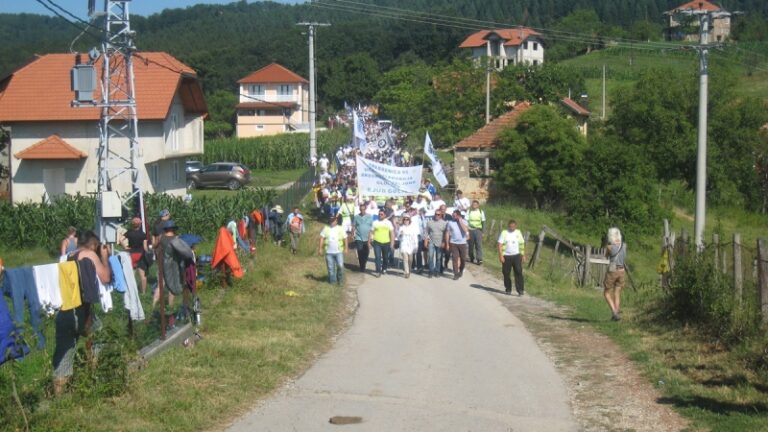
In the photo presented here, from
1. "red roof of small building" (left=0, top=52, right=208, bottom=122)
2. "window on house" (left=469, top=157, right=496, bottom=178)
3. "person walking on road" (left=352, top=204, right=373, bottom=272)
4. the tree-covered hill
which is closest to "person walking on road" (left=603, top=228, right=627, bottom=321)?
"person walking on road" (left=352, top=204, right=373, bottom=272)

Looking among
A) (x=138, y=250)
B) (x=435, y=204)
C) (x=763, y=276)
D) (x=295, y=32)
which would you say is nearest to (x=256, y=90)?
(x=295, y=32)

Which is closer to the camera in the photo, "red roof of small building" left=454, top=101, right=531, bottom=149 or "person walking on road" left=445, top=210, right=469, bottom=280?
"person walking on road" left=445, top=210, right=469, bottom=280

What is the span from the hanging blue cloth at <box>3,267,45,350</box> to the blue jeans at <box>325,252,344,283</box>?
37.8ft

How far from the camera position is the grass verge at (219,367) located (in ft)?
29.4

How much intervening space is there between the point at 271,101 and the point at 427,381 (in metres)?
96.1

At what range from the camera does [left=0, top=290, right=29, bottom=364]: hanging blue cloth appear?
8242 mm

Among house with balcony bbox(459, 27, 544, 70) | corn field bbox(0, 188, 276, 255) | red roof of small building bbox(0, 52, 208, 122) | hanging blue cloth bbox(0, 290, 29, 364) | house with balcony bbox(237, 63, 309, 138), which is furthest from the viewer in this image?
house with balcony bbox(459, 27, 544, 70)

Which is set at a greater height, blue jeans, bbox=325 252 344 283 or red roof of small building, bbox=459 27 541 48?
red roof of small building, bbox=459 27 541 48

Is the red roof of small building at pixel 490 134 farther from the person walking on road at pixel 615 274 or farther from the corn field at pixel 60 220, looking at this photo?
the person walking on road at pixel 615 274

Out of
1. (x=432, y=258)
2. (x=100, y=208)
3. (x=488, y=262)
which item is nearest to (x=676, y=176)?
(x=488, y=262)

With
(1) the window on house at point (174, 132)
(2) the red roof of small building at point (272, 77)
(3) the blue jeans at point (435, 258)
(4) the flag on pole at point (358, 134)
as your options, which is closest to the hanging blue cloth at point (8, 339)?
(3) the blue jeans at point (435, 258)

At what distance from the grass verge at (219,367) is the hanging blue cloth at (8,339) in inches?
5.3

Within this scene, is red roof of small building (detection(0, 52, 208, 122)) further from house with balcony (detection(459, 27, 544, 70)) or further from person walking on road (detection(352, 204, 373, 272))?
house with balcony (detection(459, 27, 544, 70))

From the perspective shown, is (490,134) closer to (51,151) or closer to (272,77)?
(51,151)
